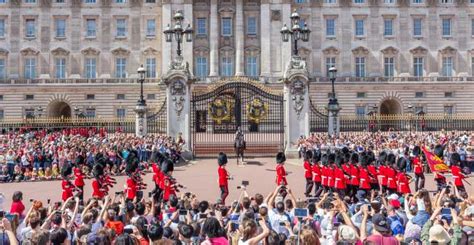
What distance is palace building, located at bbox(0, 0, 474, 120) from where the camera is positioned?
54.8m

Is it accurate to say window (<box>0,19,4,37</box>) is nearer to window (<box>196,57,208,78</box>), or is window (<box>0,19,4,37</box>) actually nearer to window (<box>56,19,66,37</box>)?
window (<box>56,19,66,37</box>)

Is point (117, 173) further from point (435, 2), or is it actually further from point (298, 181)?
point (435, 2)

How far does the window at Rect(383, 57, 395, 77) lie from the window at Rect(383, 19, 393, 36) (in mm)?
2688

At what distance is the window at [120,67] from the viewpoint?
55.8 m

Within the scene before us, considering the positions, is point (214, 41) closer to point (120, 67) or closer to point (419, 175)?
point (120, 67)

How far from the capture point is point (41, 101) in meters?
55.0

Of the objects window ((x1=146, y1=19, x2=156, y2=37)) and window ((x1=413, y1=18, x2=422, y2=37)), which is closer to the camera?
window ((x1=146, y1=19, x2=156, y2=37))

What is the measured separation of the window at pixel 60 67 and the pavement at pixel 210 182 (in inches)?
1244

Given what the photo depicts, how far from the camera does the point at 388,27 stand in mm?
57031

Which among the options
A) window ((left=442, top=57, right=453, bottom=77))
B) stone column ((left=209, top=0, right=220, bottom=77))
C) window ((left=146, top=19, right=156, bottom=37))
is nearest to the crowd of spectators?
stone column ((left=209, top=0, right=220, bottom=77))

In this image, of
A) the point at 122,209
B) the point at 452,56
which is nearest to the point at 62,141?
the point at 122,209

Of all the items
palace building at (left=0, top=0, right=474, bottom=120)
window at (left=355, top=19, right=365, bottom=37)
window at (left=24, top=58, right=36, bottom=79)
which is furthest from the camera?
window at (left=355, top=19, right=365, bottom=37)

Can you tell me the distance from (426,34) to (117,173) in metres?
42.4

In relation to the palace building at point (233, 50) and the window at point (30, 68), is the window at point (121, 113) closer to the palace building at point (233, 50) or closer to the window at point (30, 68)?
the palace building at point (233, 50)
